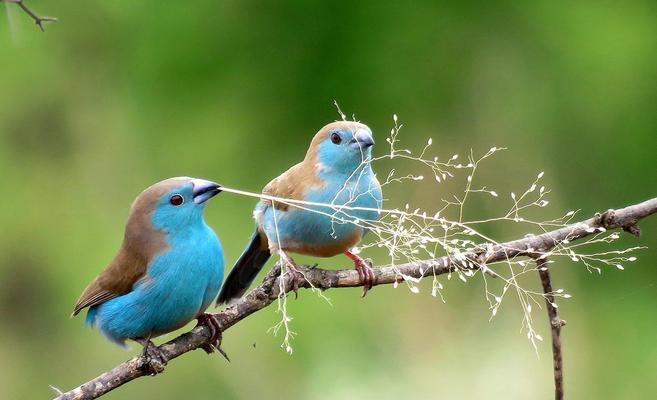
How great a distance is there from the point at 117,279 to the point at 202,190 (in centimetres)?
44

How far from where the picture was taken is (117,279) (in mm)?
3715

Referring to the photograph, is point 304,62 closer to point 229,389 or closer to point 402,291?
point 402,291

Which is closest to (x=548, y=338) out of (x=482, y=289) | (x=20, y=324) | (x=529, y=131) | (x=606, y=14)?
(x=482, y=289)

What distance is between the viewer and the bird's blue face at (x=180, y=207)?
3588mm

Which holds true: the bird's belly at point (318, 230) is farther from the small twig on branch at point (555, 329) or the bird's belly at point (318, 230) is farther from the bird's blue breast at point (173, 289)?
the small twig on branch at point (555, 329)

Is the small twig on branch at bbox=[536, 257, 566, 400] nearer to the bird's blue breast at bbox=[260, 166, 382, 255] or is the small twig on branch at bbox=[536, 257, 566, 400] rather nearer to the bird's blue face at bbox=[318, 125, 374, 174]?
the bird's blue breast at bbox=[260, 166, 382, 255]

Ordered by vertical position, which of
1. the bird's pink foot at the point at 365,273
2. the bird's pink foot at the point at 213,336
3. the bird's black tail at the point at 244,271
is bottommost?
the bird's black tail at the point at 244,271

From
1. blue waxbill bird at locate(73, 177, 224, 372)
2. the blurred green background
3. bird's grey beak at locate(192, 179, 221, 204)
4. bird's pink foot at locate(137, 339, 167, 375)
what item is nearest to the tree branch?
bird's pink foot at locate(137, 339, 167, 375)

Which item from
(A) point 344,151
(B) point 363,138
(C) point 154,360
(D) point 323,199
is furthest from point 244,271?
(C) point 154,360

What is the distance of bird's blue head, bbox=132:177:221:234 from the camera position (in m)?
3.60

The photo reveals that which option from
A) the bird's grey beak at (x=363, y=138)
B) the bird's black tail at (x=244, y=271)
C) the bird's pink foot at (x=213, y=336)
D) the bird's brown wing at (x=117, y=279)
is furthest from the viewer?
the bird's black tail at (x=244, y=271)

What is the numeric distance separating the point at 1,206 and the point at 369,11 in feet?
8.53

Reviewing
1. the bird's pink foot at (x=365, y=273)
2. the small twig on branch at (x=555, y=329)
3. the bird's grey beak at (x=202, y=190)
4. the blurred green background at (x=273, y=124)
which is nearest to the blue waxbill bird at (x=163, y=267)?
the bird's grey beak at (x=202, y=190)

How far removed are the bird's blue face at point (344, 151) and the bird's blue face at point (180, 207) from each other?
2.03 ft
